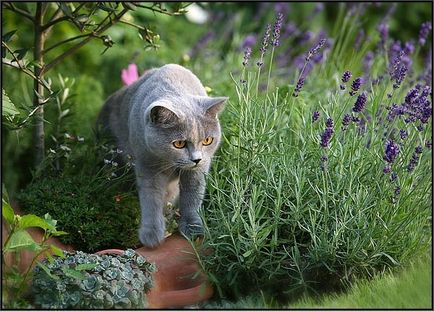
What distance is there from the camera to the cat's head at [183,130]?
321 centimetres

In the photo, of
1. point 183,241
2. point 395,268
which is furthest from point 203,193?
point 395,268

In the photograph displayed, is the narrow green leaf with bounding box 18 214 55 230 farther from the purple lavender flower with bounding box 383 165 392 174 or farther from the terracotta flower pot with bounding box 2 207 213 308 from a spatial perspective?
the purple lavender flower with bounding box 383 165 392 174

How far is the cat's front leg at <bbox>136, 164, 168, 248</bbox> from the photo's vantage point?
3.34m

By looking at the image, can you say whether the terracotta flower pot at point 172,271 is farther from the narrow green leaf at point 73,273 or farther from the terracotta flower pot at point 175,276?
the narrow green leaf at point 73,273

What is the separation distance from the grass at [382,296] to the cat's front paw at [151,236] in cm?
49

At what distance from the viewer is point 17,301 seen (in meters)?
2.78

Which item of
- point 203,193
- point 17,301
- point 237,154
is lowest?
point 17,301

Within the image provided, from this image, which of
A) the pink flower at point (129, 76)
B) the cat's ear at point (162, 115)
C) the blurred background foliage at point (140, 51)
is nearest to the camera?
the cat's ear at point (162, 115)

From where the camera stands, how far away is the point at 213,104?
10.7 ft

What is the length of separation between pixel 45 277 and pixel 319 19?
5293 mm

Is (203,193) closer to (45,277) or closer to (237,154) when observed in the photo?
(237,154)

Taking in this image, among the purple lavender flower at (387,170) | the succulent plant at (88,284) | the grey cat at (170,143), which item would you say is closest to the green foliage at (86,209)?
the grey cat at (170,143)

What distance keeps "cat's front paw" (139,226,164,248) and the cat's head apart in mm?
331

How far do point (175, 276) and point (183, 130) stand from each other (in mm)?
681
